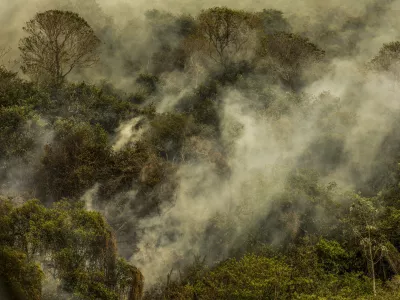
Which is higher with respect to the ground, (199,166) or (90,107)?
(90,107)

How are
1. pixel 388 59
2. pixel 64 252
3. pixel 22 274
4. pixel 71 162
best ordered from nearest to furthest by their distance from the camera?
pixel 22 274 < pixel 64 252 < pixel 71 162 < pixel 388 59

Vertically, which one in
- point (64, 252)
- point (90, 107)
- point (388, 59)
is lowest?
point (64, 252)

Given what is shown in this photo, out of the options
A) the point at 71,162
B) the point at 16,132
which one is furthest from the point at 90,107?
the point at 71,162

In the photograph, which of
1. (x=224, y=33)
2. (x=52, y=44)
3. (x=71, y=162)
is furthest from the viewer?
(x=224, y=33)

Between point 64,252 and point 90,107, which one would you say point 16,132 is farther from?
point 64,252

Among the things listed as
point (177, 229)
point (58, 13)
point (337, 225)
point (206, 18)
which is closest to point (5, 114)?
point (58, 13)

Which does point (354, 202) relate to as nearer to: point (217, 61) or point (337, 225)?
point (337, 225)

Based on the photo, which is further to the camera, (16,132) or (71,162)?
(16,132)
